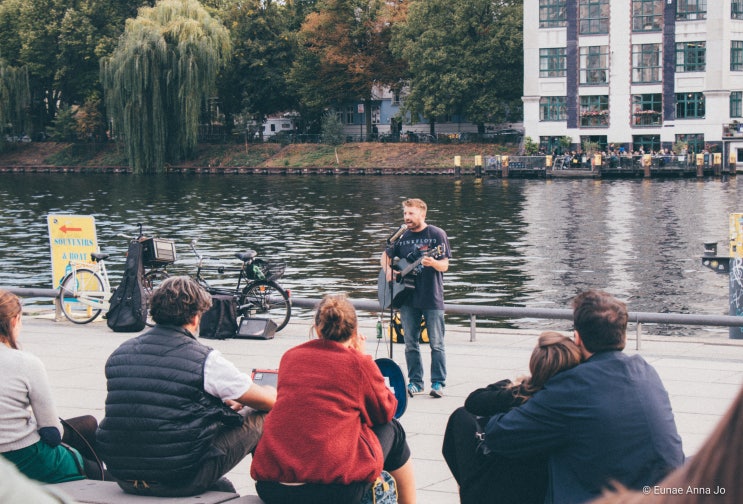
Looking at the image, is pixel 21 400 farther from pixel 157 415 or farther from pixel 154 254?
pixel 154 254

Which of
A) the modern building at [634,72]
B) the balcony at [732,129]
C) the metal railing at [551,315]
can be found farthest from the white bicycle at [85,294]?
the balcony at [732,129]

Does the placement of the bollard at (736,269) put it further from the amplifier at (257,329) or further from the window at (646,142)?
the window at (646,142)

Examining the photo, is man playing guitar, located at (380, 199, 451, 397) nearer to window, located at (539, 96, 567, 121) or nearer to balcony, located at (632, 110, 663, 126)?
balcony, located at (632, 110, 663, 126)

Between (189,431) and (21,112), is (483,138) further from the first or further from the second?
(189,431)

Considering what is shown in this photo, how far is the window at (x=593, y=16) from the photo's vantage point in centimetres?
7844

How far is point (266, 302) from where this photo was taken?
14406 millimetres

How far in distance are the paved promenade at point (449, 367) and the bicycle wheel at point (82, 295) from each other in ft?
0.63

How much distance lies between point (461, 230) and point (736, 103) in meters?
44.5

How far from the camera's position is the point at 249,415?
18.4 ft

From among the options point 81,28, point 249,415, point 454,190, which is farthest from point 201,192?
point 249,415

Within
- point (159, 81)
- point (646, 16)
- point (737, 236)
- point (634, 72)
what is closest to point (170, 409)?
point (737, 236)

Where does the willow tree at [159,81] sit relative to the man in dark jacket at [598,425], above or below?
above

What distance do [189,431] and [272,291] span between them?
9491mm

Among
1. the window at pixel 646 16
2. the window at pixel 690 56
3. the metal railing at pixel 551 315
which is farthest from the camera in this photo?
the window at pixel 646 16
